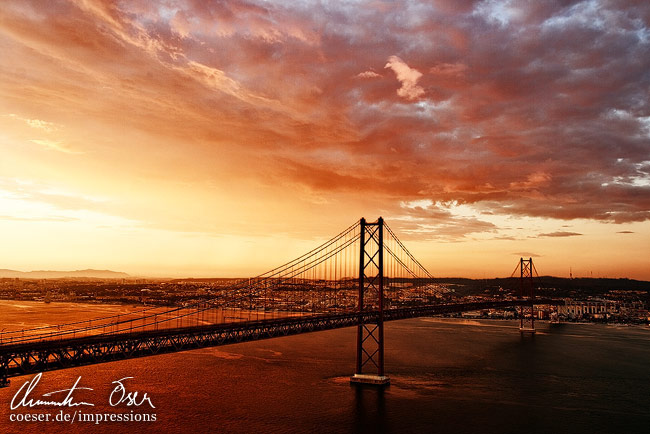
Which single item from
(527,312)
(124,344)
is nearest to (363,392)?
(124,344)

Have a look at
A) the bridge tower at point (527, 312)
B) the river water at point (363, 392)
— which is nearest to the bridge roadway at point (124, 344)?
the river water at point (363, 392)

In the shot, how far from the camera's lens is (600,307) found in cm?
15375

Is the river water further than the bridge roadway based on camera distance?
Yes

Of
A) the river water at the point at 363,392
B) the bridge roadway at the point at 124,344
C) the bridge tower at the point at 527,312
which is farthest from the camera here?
the bridge tower at the point at 527,312

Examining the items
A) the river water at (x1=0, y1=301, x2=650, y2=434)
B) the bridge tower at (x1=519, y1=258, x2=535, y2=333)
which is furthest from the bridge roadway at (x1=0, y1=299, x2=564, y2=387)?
the bridge tower at (x1=519, y1=258, x2=535, y2=333)

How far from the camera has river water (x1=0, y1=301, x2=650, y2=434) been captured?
101 feet

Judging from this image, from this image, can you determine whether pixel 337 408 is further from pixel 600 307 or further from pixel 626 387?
pixel 600 307

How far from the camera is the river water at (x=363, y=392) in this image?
3083 cm

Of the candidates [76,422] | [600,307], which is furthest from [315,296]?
[76,422]

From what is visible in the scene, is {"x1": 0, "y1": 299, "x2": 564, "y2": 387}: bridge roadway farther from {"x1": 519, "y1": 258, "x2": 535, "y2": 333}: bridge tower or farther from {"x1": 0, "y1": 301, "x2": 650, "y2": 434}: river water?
{"x1": 519, "y1": 258, "x2": 535, "y2": 333}: bridge tower

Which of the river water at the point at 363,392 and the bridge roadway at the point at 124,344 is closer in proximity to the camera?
the bridge roadway at the point at 124,344

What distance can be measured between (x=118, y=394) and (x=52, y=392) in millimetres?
5517

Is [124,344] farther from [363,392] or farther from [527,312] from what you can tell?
[527,312]

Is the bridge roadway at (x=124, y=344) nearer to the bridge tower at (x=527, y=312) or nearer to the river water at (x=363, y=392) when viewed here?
the river water at (x=363, y=392)
